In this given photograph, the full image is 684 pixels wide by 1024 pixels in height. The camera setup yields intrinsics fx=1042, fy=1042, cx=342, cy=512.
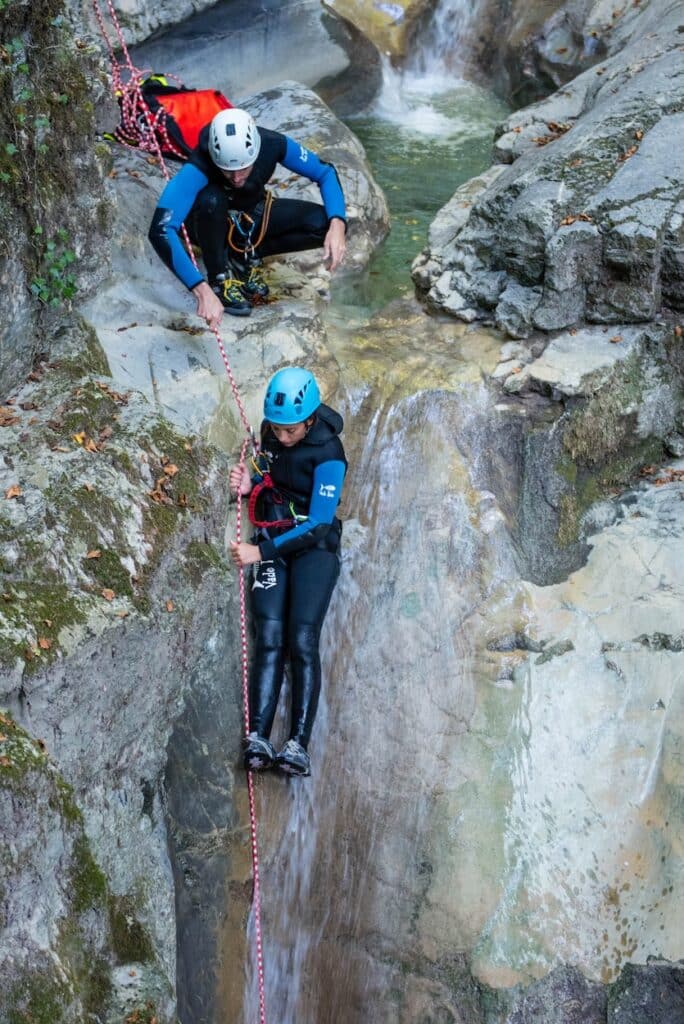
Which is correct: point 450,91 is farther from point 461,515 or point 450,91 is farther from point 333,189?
point 461,515

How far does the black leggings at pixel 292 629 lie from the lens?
5031mm

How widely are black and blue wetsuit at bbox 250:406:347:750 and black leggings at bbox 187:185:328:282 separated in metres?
1.63

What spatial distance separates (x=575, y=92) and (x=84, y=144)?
15.0 ft

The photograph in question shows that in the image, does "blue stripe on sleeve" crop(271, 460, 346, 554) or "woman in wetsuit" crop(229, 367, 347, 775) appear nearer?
"woman in wetsuit" crop(229, 367, 347, 775)

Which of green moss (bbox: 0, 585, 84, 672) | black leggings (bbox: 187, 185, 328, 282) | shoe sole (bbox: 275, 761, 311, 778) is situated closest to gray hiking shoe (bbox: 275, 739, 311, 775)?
shoe sole (bbox: 275, 761, 311, 778)

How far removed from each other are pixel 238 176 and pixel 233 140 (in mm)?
267

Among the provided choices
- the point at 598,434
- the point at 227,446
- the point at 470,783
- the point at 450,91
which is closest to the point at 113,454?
the point at 227,446

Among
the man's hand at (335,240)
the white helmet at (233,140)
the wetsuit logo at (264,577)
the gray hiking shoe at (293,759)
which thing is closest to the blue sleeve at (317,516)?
the wetsuit logo at (264,577)

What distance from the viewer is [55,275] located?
5.41m

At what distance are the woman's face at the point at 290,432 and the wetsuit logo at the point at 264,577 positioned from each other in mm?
631

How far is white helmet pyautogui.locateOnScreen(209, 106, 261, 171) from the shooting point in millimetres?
5887

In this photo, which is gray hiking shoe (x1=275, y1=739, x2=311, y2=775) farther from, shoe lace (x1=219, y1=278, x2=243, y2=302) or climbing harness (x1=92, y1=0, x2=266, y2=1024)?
shoe lace (x1=219, y1=278, x2=243, y2=302)

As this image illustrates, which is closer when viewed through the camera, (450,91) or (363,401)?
(363,401)

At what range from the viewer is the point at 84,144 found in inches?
223
